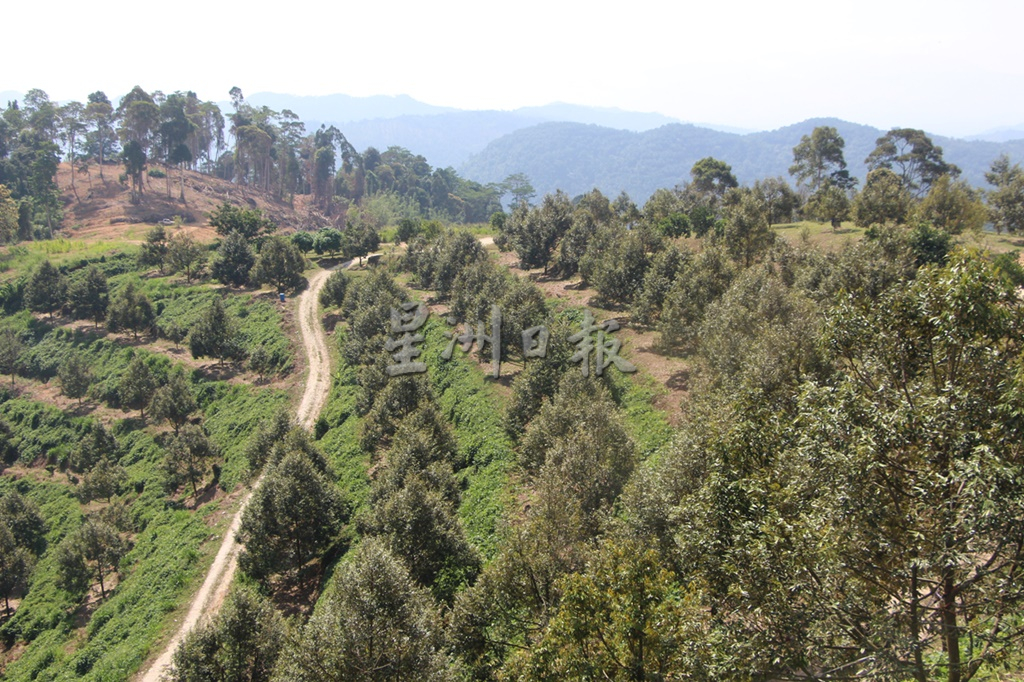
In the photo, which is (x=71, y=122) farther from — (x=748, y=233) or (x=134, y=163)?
(x=748, y=233)

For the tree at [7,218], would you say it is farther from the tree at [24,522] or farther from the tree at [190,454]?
the tree at [190,454]

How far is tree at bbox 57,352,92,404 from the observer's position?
68.8m

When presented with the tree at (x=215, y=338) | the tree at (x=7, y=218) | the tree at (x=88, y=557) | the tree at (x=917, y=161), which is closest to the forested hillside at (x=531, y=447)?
the tree at (x=88, y=557)

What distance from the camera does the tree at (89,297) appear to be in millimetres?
82938

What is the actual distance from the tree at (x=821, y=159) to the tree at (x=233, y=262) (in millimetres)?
117276

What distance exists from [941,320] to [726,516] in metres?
7.76

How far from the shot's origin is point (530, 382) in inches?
1670

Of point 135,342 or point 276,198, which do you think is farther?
point 276,198

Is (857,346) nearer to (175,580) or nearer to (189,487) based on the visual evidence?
(175,580)

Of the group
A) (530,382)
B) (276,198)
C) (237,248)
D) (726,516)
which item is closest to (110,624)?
(530,382)

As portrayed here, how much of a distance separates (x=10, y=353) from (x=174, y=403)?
37.3m

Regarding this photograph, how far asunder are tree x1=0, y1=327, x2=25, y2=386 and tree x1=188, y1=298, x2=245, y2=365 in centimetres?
2613

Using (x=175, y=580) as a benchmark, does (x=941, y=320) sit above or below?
above

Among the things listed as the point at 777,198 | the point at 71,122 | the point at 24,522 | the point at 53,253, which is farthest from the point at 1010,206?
the point at 71,122
